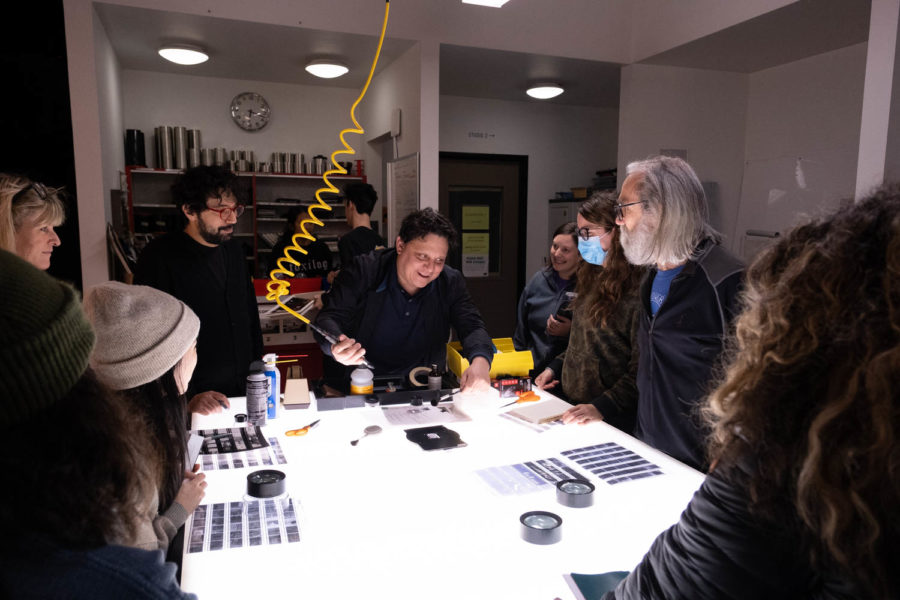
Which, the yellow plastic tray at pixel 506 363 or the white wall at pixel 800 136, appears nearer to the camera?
the yellow plastic tray at pixel 506 363

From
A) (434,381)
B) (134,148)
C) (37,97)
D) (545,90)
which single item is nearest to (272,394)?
(434,381)

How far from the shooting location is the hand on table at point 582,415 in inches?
82.5

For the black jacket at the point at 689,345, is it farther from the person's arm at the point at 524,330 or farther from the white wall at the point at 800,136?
the white wall at the point at 800,136

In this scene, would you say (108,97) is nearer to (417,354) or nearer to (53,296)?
(417,354)

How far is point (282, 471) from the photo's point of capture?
1.65m

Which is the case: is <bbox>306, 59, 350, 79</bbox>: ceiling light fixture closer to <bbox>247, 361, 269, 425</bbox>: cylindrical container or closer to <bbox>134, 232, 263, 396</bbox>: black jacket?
<bbox>134, 232, 263, 396</bbox>: black jacket

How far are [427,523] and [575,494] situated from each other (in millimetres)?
362

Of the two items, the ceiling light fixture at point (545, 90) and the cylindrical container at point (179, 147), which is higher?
the ceiling light fixture at point (545, 90)

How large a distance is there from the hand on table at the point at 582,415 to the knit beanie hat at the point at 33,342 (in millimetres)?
1651

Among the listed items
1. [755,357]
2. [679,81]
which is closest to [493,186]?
[679,81]

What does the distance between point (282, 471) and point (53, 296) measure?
1067 millimetres

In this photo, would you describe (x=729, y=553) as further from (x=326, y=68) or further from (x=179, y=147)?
(x=179, y=147)

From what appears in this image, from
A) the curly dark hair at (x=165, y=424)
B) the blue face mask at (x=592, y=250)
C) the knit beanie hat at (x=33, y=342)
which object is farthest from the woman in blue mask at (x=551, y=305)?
the knit beanie hat at (x=33, y=342)

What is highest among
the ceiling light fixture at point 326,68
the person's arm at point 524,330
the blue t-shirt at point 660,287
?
the ceiling light fixture at point 326,68
